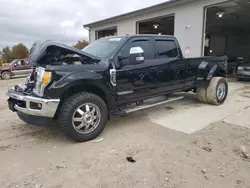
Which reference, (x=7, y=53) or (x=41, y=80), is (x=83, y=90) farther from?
Answer: (x=7, y=53)

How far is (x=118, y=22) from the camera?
14633 mm

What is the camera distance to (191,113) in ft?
16.8

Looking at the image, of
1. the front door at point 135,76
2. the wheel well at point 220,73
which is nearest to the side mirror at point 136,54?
the front door at point 135,76

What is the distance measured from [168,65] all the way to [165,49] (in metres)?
0.41

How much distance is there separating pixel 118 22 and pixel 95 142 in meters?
12.5

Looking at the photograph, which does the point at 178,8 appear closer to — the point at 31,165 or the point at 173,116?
the point at 173,116

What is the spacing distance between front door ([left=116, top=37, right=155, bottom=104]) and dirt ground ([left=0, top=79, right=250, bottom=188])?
0.67 meters

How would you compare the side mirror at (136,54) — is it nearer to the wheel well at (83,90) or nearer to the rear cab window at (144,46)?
the rear cab window at (144,46)

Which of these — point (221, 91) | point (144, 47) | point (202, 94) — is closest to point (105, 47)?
point (144, 47)

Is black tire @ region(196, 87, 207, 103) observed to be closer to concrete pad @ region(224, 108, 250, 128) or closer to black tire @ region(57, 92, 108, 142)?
concrete pad @ region(224, 108, 250, 128)

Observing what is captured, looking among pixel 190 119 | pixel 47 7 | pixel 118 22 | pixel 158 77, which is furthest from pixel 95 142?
pixel 47 7

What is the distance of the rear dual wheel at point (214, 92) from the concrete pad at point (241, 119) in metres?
0.82

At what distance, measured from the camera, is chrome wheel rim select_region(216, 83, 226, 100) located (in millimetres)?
5916

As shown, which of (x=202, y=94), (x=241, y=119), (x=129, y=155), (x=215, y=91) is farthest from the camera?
(x=202, y=94)
